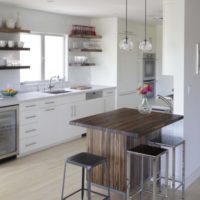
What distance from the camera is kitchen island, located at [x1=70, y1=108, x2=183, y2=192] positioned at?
3.35m

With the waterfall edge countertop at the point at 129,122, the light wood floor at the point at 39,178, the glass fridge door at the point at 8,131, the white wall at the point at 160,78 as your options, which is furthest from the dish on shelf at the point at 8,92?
the white wall at the point at 160,78

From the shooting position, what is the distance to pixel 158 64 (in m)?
8.69

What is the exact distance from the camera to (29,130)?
5188mm

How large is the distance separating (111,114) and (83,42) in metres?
3.56

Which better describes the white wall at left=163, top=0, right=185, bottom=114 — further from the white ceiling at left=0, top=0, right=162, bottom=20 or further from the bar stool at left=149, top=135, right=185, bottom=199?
the white ceiling at left=0, top=0, right=162, bottom=20

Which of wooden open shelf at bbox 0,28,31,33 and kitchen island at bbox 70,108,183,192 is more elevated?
wooden open shelf at bbox 0,28,31,33

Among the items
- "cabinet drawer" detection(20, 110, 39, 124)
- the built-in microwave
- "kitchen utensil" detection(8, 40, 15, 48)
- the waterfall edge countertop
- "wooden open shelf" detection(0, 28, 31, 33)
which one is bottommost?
"cabinet drawer" detection(20, 110, 39, 124)

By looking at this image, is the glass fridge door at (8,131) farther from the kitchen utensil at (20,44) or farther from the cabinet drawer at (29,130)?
the kitchen utensil at (20,44)

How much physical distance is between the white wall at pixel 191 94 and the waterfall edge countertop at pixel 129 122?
0.35 m

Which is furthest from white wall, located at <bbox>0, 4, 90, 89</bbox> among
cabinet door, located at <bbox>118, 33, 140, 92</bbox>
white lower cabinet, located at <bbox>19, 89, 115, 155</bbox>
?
cabinet door, located at <bbox>118, 33, 140, 92</bbox>

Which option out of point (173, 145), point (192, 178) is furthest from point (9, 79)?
point (192, 178)

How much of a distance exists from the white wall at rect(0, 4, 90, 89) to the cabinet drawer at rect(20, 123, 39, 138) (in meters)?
0.93

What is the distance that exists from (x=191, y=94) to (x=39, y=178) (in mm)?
2274

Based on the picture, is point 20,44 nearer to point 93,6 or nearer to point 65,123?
point 93,6
